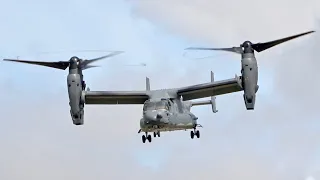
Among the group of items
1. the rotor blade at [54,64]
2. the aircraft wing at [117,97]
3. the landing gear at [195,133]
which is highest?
the rotor blade at [54,64]

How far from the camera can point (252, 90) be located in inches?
2450

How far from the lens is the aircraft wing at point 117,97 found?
72062mm

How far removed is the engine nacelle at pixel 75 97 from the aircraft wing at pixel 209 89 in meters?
8.75

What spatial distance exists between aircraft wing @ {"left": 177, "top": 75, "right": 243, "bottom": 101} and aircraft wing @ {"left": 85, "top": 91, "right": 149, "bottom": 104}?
104 inches

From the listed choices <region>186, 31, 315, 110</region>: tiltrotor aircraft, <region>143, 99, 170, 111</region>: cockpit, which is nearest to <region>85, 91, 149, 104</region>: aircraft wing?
<region>143, 99, 170, 111</region>: cockpit

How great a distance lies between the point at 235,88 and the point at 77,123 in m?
11.5

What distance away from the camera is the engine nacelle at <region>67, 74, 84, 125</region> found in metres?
64.6

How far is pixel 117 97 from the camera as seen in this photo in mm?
73500

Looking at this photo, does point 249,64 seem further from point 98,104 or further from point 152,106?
point 98,104

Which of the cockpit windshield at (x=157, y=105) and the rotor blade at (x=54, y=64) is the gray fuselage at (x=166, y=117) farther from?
the rotor blade at (x=54, y=64)

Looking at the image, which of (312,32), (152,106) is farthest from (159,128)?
(312,32)

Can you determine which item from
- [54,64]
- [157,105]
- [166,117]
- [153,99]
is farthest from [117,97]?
[166,117]

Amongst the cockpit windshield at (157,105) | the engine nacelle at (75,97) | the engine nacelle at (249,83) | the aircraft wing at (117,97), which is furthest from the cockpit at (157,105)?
the engine nacelle at (249,83)

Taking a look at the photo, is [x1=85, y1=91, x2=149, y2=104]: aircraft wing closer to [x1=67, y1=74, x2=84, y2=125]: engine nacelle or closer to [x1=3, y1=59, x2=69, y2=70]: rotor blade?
[x1=3, y1=59, x2=69, y2=70]: rotor blade
